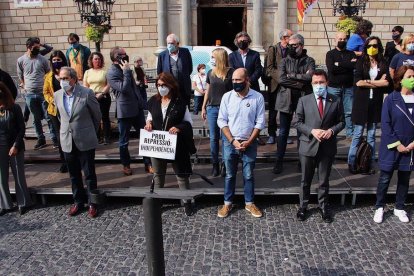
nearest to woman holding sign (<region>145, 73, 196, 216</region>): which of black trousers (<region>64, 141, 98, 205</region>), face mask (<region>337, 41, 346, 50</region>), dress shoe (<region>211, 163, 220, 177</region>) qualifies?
black trousers (<region>64, 141, 98, 205</region>)

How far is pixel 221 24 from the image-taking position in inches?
789

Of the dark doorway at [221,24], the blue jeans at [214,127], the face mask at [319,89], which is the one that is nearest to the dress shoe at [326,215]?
the face mask at [319,89]

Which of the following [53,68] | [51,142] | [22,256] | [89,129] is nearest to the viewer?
[22,256]

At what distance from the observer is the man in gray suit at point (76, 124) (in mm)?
5383

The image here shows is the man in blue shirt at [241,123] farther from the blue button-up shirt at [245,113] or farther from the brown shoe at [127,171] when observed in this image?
the brown shoe at [127,171]

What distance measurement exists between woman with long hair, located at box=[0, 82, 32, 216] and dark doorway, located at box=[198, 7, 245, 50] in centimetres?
1360

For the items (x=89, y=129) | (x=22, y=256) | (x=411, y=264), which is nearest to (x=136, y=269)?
(x=22, y=256)

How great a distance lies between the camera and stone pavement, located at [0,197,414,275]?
4258mm

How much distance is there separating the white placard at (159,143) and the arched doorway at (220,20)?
43.0 feet

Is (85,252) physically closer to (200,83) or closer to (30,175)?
(30,175)

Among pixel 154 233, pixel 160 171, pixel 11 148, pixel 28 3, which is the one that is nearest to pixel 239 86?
pixel 160 171

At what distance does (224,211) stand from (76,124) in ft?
7.59

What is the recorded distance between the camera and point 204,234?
4.97m

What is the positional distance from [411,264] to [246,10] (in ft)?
47.5
